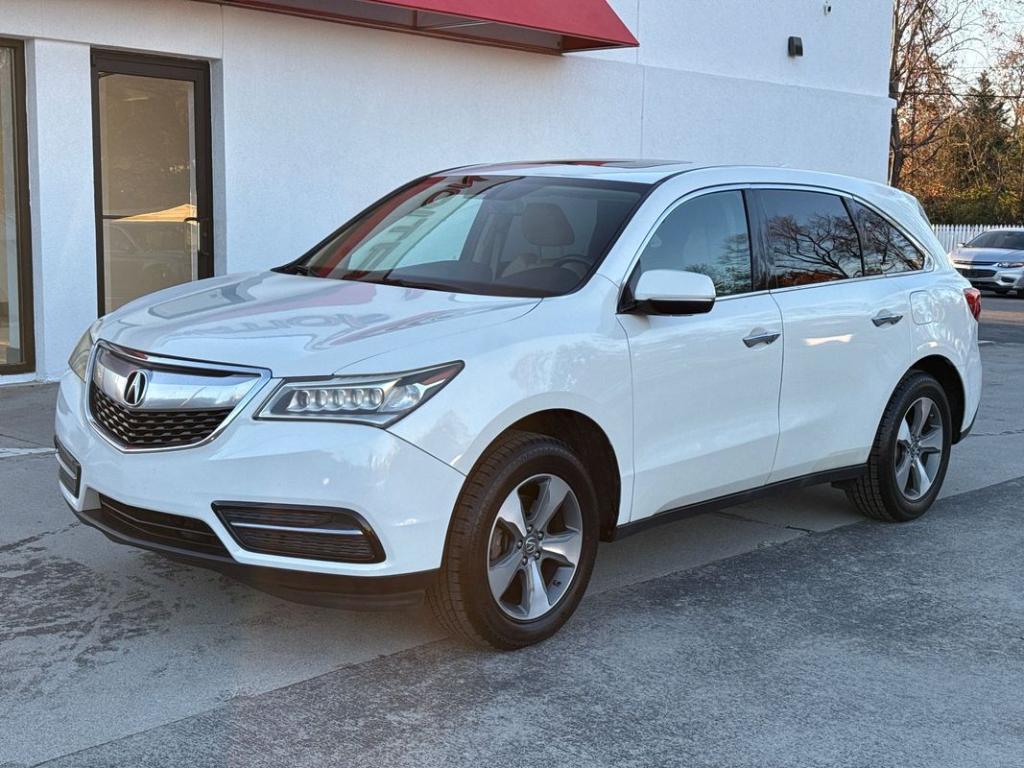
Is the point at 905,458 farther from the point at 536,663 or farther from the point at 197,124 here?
the point at 197,124

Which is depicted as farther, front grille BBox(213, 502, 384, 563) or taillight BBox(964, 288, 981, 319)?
taillight BBox(964, 288, 981, 319)

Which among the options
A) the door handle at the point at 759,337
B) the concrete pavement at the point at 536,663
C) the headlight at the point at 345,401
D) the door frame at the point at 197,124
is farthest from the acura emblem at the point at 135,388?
the door frame at the point at 197,124

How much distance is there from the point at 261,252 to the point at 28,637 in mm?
7251

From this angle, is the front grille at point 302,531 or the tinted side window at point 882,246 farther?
the tinted side window at point 882,246

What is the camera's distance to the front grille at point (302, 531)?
4.06 m

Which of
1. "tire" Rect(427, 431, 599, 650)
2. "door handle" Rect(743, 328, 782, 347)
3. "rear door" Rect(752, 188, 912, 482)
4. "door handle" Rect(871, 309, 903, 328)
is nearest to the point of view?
"tire" Rect(427, 431, 599, 650)

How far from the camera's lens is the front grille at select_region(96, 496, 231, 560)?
13.7 feet

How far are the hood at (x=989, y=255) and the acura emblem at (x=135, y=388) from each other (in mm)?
25063

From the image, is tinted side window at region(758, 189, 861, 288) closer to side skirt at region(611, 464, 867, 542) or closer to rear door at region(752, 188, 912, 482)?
rear door at region(752, 188, 912, 482)

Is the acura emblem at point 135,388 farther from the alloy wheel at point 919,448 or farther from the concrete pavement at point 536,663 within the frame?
the alloy wheel at point 919,448

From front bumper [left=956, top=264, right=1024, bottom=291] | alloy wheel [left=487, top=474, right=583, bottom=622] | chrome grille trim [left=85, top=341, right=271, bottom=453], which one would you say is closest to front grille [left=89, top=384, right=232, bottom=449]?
chrome grille trim [left=85, top=341, right=271, bottom=453]

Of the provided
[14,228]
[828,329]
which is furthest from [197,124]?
[828,329]

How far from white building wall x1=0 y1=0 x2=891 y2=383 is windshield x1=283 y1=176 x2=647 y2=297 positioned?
4946mm

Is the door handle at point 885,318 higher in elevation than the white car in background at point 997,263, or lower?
higher
